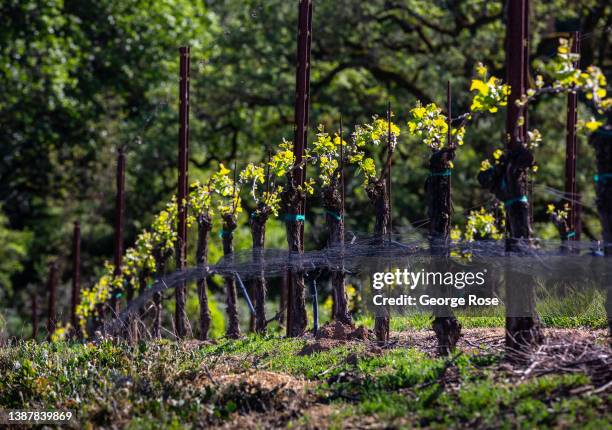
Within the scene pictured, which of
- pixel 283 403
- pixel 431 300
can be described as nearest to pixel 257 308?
pixel 431 300

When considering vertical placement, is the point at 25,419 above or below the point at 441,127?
below

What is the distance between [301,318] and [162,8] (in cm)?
1899

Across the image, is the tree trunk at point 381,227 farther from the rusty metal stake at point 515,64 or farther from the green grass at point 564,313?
the rusty metal stake at point 515,64

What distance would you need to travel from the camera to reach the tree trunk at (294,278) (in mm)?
13008

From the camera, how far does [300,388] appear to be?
956 cm

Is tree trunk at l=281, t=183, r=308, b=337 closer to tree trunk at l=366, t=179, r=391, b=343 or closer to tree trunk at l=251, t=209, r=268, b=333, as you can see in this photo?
tree trunk at l=251, t=209, r=268, b=333


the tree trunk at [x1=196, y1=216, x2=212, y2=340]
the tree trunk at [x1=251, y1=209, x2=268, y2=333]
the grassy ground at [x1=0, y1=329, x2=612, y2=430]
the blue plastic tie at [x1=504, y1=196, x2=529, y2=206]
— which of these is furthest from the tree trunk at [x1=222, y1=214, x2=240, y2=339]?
the blue plastic tie at [x1=504, y1=196, x2=529, y2=206]

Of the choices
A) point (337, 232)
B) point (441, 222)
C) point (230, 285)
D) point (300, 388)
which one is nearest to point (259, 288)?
point (230, 285)

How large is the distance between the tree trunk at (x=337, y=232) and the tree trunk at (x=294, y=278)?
663mm

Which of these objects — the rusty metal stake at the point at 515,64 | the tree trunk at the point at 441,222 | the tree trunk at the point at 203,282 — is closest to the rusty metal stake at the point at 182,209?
the tree trunk at the point at 203,282

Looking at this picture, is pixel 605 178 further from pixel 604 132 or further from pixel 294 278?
pixel 294 278

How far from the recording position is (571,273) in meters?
9.76

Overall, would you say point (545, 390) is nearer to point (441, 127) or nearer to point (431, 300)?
point (431, 300)

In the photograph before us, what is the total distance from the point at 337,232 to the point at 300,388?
3.16 metres
